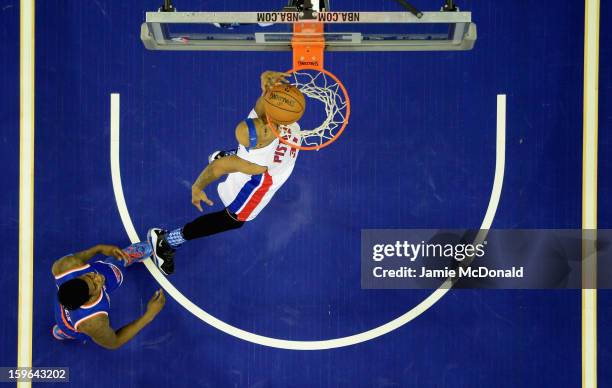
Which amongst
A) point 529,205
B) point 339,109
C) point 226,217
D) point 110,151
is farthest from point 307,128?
point 529,205

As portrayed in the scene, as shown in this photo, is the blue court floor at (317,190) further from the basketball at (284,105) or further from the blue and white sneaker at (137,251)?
the basketball at (284,105)

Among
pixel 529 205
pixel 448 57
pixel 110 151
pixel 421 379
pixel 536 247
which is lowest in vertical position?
pixel 421 379

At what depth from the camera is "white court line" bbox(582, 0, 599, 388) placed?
653 centimetres

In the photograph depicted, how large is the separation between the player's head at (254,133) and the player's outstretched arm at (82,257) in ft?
6.23

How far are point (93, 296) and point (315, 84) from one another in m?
2.94

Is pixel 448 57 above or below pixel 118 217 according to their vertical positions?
above

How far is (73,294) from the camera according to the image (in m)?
5.26

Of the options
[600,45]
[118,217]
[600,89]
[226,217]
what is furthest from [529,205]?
[118,217]

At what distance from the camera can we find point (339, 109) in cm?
605

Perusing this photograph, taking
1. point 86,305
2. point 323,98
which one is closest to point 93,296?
point 86,305

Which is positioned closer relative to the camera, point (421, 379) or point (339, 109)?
point (339, 109)

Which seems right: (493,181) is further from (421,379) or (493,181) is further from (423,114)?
(421,379)

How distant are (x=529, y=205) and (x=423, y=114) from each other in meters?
1.58

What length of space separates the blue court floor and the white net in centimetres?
28
